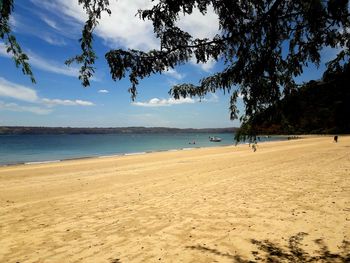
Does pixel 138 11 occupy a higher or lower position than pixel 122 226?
higher

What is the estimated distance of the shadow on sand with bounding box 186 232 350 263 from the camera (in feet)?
19.7

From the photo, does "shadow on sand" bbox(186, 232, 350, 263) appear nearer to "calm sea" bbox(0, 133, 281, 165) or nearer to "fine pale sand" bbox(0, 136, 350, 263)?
"fine pale sand" bbox(0, 136, 350, 263)

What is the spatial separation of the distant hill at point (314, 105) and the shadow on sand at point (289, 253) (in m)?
2.59

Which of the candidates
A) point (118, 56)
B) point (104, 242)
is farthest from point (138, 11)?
point (104, 242)

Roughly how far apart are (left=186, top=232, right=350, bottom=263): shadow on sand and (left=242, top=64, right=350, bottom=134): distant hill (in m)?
2.59

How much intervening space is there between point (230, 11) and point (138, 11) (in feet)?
4.91

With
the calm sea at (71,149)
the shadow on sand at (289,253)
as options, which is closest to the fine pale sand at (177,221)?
the shadow on sand at (289,253)

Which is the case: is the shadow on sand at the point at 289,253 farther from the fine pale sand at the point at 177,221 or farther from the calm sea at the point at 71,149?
the calm sea at the point at 71,149

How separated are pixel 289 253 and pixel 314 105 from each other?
318cm

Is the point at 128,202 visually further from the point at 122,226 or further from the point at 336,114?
the point at 336,114

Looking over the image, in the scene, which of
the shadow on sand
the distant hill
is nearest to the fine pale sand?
the shadow on sand

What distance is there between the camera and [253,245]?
672 centimetres

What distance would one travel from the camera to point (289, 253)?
6305mm

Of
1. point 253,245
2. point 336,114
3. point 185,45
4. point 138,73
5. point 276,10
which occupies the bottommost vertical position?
point 253,245
